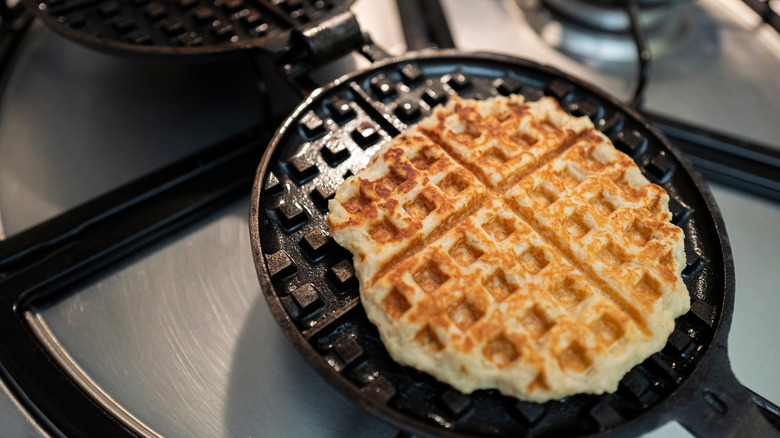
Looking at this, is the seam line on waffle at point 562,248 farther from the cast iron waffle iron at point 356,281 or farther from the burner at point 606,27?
the burner at point 606,27

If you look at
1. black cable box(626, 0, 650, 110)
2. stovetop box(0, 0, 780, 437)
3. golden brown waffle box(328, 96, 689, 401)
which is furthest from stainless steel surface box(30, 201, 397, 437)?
black cable box(626, 0, 650, 110)

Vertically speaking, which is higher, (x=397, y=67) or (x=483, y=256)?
(x=397, y=67)

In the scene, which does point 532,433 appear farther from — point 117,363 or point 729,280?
point 117,363

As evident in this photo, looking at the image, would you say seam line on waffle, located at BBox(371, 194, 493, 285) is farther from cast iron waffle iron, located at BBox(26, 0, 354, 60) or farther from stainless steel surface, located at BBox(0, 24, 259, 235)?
stainless steel surface, located at BBox(0, 24, 259, 235)

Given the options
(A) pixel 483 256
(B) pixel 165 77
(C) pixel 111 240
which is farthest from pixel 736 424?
(B) pixel 165 77

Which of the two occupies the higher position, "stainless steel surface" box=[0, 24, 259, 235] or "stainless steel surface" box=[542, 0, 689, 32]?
"stainless steel surface" box=[0, 24, 259, 235]
